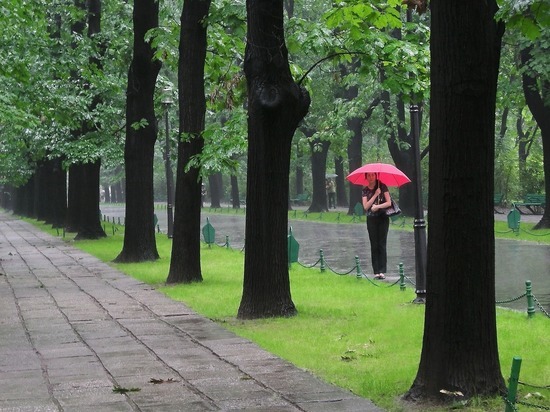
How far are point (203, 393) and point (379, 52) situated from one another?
22.2 ft

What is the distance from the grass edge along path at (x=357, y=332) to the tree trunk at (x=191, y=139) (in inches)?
18.5

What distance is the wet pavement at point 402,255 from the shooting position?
53.1ft

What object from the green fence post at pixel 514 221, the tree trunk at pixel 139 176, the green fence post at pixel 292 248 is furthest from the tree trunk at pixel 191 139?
the green fence post at pixel 514 221

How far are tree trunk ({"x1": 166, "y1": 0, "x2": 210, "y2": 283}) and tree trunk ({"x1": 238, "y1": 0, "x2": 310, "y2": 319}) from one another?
4644mm

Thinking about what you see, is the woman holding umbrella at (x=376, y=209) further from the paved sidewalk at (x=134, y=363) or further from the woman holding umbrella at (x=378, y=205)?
the paved sidewalk at (x=134, y=363)

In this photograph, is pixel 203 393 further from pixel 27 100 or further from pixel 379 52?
pixel 27 100

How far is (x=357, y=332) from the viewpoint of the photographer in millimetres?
11172

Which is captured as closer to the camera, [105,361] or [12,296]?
[105,361]

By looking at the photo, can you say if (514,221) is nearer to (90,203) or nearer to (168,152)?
(168,152)

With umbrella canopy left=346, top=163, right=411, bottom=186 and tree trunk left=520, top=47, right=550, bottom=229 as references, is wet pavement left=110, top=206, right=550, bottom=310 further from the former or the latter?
tree trunk left=520, top=47, right=550, bottom=229

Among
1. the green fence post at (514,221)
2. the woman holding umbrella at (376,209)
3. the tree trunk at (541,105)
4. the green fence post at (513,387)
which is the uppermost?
the tree trunk at (541,105)

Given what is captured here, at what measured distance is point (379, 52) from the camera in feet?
43.7

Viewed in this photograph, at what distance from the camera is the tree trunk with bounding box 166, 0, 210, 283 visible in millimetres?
17188

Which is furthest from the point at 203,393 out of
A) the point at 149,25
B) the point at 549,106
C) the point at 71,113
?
the point at 549,106
